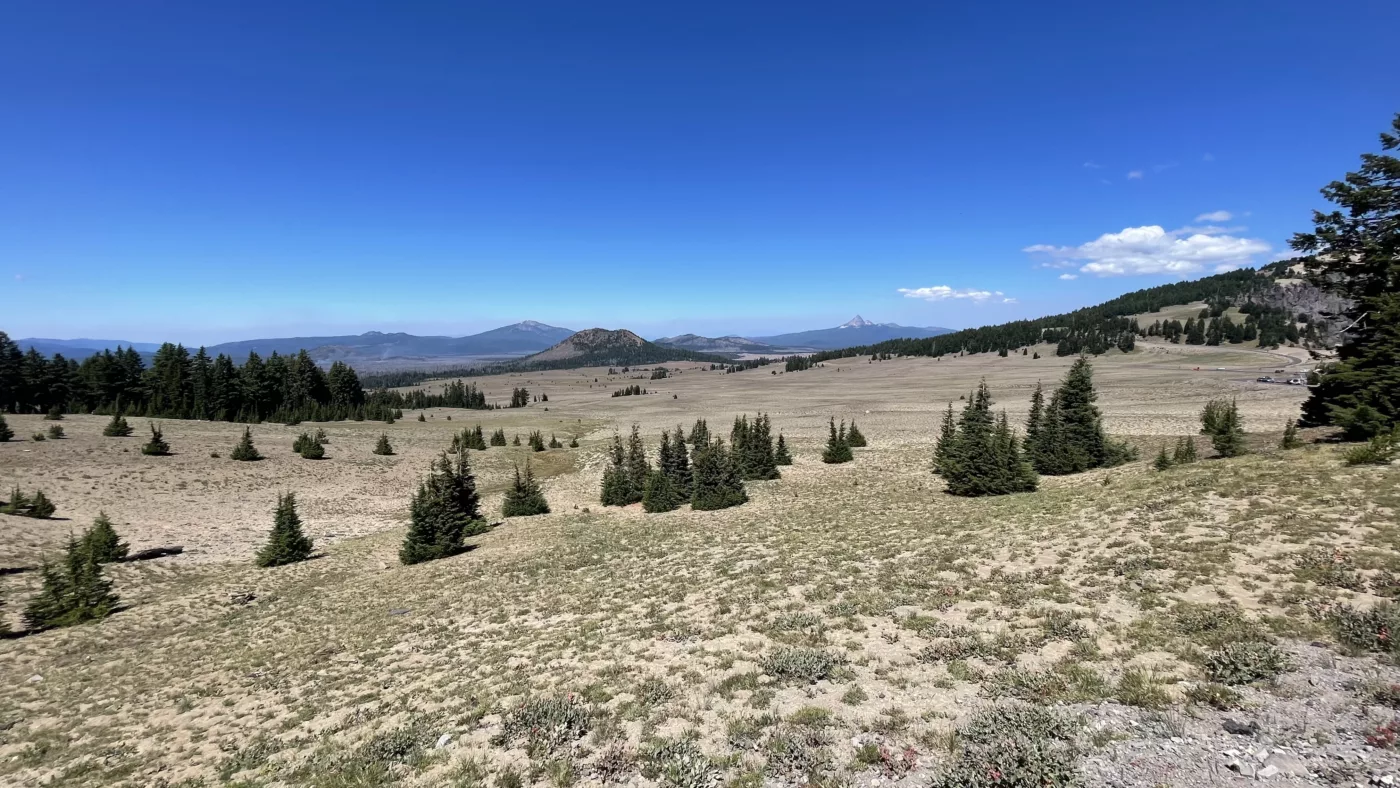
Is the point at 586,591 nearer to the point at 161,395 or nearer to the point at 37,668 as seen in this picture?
the point at 37,668

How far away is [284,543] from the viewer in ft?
89.1

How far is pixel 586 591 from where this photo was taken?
1920cm

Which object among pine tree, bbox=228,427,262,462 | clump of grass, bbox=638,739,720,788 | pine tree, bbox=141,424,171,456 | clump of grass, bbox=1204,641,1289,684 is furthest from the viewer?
pine tree, bbox=228,427,262,462

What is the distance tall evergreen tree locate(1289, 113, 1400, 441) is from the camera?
70.8ft

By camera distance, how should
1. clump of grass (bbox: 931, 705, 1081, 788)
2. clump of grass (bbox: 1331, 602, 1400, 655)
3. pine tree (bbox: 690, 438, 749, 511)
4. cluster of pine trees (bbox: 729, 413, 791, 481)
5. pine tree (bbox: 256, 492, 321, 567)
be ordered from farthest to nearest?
1. cluster of pine trees (bbox: 729, 413, 791, 481)
2. pine tree (bbox: 690, 438, 749, 511)
3. pine tree (bbox: 256, 492, 321, 567)
4. clump of grass (bbox: 1331, 602, 1400, 655)
5. clump of grass (bbox: 931, 705, 1081, 788)

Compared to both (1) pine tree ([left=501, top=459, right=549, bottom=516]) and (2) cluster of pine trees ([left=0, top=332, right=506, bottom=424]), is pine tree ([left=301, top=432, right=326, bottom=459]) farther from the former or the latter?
(1) pine tree ([left=501, top=459, right=549, bottom=516])

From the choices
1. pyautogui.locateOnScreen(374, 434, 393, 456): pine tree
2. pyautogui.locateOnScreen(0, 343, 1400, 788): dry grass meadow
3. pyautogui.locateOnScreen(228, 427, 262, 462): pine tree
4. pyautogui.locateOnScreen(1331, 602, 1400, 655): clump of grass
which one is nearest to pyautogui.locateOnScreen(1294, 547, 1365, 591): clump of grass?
pyautogui.locateOnScreen(0, 343, 1400, 788): dry grass meadow

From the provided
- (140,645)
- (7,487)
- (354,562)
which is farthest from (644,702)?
(7,487)

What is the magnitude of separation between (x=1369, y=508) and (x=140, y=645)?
36.8 metres

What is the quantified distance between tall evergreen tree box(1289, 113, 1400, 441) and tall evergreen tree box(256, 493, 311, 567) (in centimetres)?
4695

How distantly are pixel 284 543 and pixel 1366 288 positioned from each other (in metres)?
52.0

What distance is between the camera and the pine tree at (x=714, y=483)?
33.5 metres

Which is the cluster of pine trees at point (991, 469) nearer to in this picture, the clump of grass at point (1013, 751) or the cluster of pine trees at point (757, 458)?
the cluster of pine trees at point (757, 458)

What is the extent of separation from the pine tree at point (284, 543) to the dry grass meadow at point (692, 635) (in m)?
0.83
